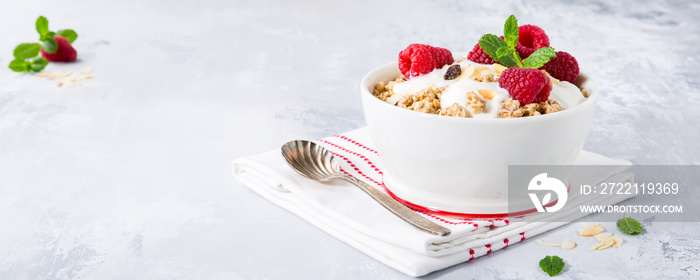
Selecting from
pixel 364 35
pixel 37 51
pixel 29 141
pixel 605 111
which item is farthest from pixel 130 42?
pixel 605 111

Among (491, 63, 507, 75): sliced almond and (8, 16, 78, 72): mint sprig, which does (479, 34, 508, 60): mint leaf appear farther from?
(8, 16, 78, 72): mint sprig

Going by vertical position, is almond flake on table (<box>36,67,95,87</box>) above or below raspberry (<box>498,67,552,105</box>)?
below

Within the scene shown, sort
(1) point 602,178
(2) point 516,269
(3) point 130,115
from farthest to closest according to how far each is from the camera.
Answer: (3) point 130,115 < (1) point 602,178 < (2) point 516,269

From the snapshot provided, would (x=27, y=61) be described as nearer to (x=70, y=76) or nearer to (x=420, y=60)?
(x=70, y=76)

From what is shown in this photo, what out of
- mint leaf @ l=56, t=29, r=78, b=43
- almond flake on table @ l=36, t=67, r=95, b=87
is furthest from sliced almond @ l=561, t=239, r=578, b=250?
mint leaf @ l=56, t=29, r=78, b=43

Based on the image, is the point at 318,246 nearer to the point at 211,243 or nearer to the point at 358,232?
the point at 358,232

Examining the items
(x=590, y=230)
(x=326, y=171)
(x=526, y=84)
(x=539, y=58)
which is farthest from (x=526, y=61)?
(x=326, y=171)

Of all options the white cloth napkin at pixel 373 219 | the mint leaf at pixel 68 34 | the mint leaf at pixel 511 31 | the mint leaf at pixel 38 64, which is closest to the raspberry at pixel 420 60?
the mint leaf at pixel 511 31
